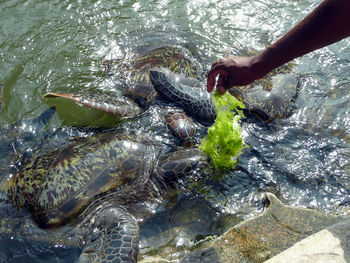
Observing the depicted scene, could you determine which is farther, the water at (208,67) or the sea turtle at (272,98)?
the sea turtle at (272,98)

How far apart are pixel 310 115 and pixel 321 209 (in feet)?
5.89

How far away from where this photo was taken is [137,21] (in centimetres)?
630

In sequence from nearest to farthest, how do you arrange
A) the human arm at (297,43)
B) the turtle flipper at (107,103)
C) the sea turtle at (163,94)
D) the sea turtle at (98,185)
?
the human arm at (297,43) < the sea turtle at (98,185) < the turtle flipper at (107,103) < the sea turtle at (163,94)

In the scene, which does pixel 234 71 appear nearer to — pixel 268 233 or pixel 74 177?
pixel 268 233

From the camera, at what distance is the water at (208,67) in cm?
359

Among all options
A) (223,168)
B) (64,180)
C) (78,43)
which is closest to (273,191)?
(223,168)

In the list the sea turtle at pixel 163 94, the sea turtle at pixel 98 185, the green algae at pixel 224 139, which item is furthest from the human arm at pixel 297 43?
the sea turtle at pixel 163 94

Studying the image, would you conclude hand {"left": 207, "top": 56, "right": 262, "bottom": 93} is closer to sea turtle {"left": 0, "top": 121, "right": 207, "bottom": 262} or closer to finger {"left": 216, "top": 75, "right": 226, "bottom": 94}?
finger {"left": 216, "top": 75, "right": 226, "bottom": 94}

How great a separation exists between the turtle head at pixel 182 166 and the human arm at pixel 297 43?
1.06m

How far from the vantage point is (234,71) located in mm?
2535

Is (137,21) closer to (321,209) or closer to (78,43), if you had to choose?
(78,43)

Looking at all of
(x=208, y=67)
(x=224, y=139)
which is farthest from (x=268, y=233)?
(x=208, y=67)

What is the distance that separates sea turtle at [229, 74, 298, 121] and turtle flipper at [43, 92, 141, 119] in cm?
167

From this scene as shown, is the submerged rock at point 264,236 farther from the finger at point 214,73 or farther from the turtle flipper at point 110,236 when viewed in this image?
the finger at point 214,73
